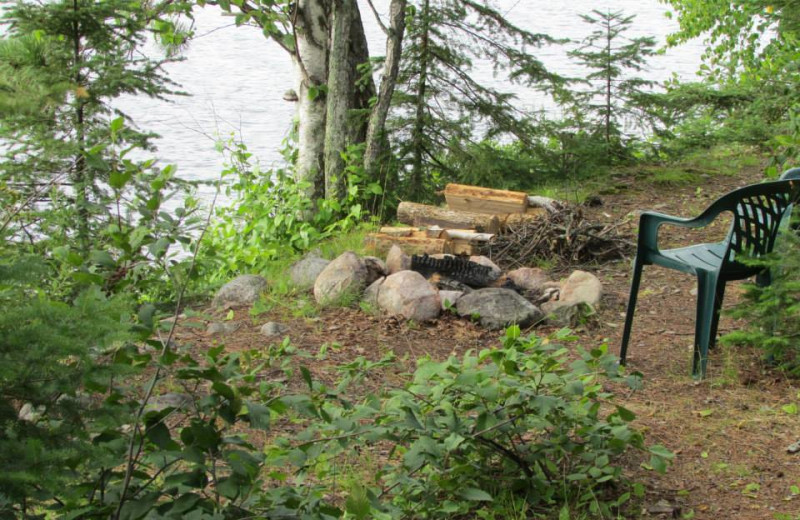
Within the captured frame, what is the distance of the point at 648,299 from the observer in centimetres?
547

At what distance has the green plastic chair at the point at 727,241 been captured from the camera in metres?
3.78

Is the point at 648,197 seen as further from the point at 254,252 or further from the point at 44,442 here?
the point at 44,442

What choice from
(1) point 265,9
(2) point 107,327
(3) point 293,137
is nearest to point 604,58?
(3) point 293,137

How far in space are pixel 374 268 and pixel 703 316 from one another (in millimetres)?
2398

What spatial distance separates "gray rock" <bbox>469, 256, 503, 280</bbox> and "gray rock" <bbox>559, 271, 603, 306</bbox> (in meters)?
0.48

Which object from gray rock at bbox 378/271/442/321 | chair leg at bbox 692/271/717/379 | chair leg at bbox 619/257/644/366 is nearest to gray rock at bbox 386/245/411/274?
gray rock at bbox 378/271/442/321

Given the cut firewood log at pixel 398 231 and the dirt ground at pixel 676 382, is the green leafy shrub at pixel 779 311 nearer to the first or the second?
the dirt ground at pixel 676 382

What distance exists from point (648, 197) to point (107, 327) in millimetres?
7007

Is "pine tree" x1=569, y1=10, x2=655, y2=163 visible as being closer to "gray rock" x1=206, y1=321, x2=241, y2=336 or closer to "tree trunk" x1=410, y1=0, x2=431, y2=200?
"tree trunk" x1=410, y1=0, x2=431, y2=200

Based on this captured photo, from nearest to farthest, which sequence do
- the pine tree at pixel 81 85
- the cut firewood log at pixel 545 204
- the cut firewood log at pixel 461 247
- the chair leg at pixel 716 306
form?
the chair leg at pixel 716 306 → the pine tree at pixel 81 85 → the cut firewood log at pixel 461 247 → the cut firewood log at pixel 545 204

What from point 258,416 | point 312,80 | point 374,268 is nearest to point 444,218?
point 374,268

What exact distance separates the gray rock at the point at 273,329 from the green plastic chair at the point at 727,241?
2.19m

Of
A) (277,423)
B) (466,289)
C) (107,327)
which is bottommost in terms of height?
(277,423)

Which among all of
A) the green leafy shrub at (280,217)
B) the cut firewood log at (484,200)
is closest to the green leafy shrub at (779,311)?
the cut firewood log at (484,200)
